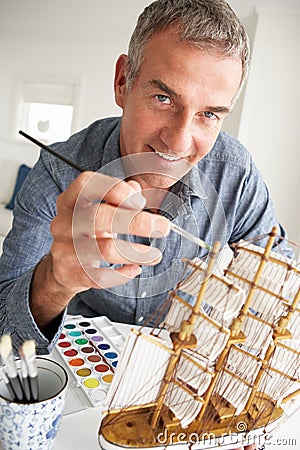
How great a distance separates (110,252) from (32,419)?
7.2 inches

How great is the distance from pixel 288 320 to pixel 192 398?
0.13 meters

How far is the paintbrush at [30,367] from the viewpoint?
392 millimetres

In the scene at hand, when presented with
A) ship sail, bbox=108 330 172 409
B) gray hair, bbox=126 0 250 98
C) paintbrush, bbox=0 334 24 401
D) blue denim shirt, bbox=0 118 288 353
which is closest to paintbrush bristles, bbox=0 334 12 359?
paintbrush, bbox=0 334 24 401

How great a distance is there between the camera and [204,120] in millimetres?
699

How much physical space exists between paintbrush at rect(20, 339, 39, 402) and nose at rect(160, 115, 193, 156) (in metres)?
0.39

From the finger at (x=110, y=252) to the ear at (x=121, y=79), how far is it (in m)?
0.43

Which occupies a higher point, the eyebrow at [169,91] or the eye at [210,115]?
the eyebrow at [169,91]

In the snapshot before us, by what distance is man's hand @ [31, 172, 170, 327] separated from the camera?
1.37ft

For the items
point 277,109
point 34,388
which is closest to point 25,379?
point 34,388

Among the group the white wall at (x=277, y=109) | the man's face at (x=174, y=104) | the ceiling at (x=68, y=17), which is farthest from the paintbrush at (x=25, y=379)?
the ceiling at (x=68, y=17)

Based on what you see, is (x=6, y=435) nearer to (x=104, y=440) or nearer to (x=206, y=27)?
(x=104, y=440)

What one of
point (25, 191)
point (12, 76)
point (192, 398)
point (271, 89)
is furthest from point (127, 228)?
point (12, 76)

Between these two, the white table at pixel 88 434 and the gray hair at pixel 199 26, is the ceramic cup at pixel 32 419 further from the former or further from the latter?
the gray hair at pixel 199 26

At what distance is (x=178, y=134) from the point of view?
2.23ft
